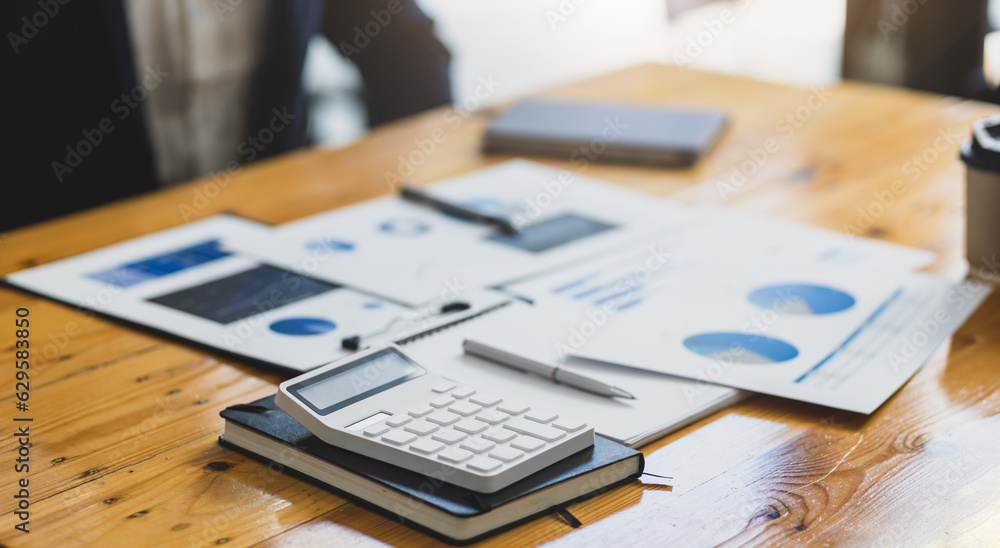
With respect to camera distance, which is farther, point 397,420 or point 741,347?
point 741,347

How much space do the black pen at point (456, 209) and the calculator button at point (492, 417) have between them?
49 centimetres

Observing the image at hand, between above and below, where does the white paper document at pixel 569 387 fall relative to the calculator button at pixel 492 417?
below

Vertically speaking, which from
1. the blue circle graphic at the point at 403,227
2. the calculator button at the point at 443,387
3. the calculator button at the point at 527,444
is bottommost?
the calculator button at the point at 527,444

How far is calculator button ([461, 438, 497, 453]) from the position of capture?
0.63 m

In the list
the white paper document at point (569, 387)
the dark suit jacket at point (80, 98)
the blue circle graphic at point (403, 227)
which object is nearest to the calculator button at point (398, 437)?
the white paper document at point (569, 387)

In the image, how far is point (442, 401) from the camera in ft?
2.28

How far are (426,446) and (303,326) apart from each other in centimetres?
30

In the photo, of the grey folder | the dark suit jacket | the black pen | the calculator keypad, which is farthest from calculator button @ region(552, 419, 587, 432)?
the dark suit jacket

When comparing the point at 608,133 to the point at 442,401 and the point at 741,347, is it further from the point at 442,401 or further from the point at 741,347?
the point at 442,401

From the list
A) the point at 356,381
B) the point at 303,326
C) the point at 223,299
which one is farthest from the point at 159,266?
the point at 356,381

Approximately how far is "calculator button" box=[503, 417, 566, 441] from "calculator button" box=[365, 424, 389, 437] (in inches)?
3.1

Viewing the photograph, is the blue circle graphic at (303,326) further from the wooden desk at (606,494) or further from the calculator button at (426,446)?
the calculator button at (426,446)

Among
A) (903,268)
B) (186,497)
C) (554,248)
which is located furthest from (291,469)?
(903,268)

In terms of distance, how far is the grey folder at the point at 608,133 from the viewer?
4.55 ft
